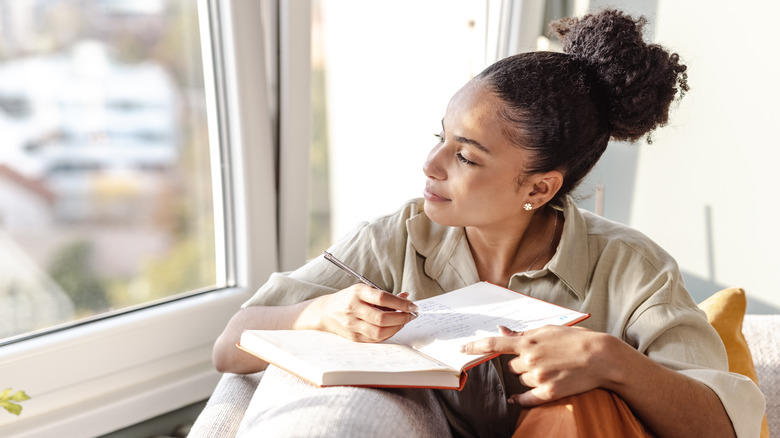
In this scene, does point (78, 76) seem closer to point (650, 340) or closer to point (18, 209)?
point (18, 209)

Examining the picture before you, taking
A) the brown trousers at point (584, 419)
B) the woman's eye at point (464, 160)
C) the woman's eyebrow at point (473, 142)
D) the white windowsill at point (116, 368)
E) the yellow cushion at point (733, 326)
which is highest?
the woman's eyebrow at point (473, 142)

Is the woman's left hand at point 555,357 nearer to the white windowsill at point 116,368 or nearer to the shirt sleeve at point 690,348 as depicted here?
the shirt sleeve at point 690,348

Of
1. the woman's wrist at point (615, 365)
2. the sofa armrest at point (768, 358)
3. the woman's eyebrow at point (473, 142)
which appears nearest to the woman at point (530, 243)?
the woman's eyebrow at point (473, 142)

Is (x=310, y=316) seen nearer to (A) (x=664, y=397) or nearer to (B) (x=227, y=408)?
(B) (x=227, y=408)

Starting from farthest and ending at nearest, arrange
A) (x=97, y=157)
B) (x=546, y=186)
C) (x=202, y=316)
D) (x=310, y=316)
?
1. (x=202, y=316)
2. (x=97, y=157)
3. (x=546, y=186)
4. (x=310, y=316)

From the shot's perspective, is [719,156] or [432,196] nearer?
[432,196]

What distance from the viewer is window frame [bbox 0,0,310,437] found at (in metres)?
1.56

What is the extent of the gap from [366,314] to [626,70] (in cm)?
65

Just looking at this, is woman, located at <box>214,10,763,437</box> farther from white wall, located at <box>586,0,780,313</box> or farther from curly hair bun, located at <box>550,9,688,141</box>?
white wall, located at <box>586,0,780,313</box>

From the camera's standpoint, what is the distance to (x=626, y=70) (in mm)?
1295

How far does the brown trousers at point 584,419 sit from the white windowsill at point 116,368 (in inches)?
40.9

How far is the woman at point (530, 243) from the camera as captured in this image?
1.18 metres

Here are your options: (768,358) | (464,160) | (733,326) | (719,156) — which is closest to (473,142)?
(464,160)

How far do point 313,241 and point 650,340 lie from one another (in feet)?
3.91
